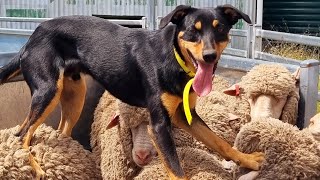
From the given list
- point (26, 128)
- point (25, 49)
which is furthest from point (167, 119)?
point (25, 49)

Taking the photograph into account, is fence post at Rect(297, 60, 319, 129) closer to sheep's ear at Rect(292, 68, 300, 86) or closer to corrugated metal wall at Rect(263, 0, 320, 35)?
sheep's ear at Rect(292, 68, 300, 86)

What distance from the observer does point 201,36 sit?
2.95 metres

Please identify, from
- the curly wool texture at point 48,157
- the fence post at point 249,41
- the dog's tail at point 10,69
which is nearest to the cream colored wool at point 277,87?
the curly wool texture at point 48,157

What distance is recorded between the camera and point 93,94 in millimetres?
4195

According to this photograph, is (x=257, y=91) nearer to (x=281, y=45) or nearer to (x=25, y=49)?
(x=25, y=49)

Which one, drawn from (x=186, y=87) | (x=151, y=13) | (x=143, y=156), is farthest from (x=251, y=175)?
(x=151, y=13)

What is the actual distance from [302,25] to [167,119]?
927 centimetres

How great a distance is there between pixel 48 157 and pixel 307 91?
4.95 feet

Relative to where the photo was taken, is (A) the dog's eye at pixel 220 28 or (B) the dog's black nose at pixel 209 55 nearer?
(B) the dog's black nose at pixel 209 55

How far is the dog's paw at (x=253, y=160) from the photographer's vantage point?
290 cm

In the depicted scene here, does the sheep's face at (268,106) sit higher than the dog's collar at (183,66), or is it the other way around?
the dog's collar at (183,66)

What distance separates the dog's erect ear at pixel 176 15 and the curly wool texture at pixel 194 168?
660 millimetres

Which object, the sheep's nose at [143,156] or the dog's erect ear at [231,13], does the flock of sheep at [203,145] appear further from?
the dog's erect ear at [231,13]

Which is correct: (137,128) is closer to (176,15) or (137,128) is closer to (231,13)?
(176,15)
